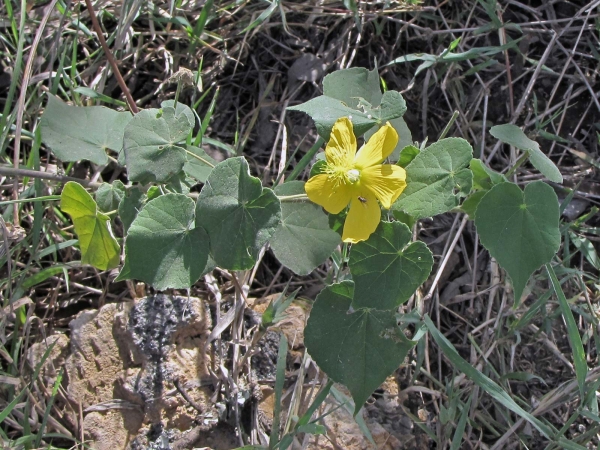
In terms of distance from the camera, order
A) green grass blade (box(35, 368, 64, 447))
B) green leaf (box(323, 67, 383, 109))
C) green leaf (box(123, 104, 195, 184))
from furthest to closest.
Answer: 1. green grass blade (box(35, 368, 64, 447))
2. green leaf (box(323, 67, 383, 109))
3. green leaf (box(123, 104, 195, 184))

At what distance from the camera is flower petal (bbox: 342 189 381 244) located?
5.49 feet

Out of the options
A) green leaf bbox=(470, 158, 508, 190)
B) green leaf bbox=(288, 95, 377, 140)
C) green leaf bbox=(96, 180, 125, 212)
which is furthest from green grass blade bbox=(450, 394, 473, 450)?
green leaf bbox=(96, 180, 125, 212)

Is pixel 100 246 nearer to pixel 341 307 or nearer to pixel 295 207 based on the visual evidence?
pixel 295 207

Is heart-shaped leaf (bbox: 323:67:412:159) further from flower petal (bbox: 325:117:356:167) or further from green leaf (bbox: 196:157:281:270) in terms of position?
green leaf (bbox: 196:157:281:270)

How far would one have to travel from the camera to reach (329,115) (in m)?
1.82

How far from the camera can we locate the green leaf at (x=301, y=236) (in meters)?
1.91

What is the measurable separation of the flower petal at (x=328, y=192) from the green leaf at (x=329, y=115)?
0.56 feet

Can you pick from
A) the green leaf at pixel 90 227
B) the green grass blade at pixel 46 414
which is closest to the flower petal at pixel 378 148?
the green leaf at pixel 90 227

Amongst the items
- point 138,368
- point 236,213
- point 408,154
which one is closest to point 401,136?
point 408,154

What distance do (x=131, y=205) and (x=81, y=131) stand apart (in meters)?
0.47

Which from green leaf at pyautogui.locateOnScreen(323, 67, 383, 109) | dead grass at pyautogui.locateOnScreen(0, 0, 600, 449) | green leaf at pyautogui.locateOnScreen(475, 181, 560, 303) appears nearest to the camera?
green leaf at pyautogui.locateOnScreen(475, 181, 560, 303)

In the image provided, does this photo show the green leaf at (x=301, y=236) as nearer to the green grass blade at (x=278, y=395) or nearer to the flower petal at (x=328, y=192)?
the flower petal at (x=328, y=192)

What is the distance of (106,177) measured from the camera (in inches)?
109

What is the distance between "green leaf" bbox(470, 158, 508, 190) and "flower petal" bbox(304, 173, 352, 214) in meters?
0.39
